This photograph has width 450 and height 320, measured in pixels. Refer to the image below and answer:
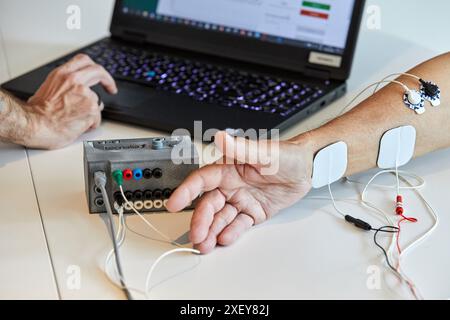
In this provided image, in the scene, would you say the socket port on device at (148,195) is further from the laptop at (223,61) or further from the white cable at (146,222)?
the laptop at (223,61)

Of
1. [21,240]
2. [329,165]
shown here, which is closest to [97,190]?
[21,240]

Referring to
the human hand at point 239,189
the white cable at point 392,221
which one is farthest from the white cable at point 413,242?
the human hand at point 239,189

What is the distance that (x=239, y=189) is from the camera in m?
1.06

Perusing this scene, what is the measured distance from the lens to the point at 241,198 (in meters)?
1.06

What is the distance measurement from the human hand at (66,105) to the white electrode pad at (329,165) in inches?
16.9

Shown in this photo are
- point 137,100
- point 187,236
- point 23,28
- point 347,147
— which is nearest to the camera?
point 187,236

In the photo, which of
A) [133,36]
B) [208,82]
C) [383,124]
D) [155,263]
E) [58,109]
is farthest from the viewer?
[133,36]

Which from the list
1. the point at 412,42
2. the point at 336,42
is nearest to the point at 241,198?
the point at 336,42

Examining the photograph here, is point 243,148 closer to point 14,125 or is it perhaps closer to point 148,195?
point 148,195

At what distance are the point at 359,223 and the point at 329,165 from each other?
0.12 metres

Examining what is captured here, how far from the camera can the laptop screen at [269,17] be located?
4.75 ft

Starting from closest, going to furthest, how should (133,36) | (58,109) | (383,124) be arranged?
(383,124), (58,109), (133,36)

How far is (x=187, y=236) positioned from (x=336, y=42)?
60 centimetres
